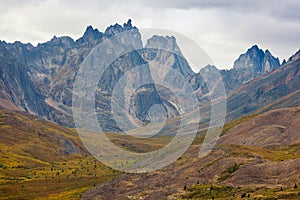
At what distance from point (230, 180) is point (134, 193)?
1305 inches

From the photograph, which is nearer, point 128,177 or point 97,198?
point 97,198

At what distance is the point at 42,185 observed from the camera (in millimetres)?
195375

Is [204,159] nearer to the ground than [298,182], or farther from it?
farther from it

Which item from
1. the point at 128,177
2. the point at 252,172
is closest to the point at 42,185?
the point at 128,177

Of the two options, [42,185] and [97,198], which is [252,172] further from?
[42,185]

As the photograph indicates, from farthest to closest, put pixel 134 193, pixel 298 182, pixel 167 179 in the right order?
pixel 167 179
pixel 134 193
pixel 298 182

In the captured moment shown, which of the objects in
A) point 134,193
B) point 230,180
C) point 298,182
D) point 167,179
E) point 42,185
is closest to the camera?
point 298,182

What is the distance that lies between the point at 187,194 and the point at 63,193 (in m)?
61.7

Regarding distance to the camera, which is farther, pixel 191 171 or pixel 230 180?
pixel 191 171

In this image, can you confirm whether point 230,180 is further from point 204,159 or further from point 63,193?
point 63,193

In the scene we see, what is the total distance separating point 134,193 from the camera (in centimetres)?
14888

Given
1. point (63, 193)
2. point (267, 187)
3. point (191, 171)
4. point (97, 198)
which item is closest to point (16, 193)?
point (63, 193)

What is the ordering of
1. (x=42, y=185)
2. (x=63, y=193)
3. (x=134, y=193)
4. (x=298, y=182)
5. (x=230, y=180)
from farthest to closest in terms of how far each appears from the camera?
(x=42, y=185) → (x=63, y=193) → (x=134, y=193) → (x=230, y=180) → (x=298, y=182)

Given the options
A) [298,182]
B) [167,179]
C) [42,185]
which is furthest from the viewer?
[42,185]
